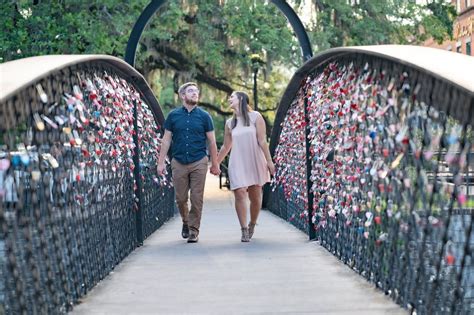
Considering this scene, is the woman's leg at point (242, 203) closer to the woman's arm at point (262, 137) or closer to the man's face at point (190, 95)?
the woman's arm at point (262, 137)

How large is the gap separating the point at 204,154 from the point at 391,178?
15.8 ft

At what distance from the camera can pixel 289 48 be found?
81.1 ft

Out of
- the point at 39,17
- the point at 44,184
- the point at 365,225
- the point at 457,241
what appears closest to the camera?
the point at 457,241

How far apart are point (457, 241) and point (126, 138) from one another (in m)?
5.33

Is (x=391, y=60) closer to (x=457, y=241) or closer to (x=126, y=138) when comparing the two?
(x=457, y=241)

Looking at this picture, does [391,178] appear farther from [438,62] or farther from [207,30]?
[207,30]

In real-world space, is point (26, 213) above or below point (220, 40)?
below

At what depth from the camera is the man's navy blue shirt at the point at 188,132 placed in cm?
1015

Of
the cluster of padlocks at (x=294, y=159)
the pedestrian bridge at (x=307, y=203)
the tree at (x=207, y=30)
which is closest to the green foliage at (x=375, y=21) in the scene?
the tree at (x=207, y=30)

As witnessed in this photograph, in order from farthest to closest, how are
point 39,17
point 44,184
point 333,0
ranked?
1. point 333,0
2. point 39,17
3. point 44,184

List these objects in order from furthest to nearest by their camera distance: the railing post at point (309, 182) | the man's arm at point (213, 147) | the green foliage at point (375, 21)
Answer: the green foliage at point (375, 21) < the man's arm at point (213, 147) < the railing post at point (309, 182)

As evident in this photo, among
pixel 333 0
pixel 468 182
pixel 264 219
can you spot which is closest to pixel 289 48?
pixel 333 0

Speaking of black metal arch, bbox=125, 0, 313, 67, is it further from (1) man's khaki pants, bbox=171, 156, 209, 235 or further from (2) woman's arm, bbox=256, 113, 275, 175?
(1) man's khaki pants, bbox=171, 156, 209, 235

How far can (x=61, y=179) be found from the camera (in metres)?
5.70
